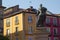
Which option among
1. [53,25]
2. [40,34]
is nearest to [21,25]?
[53,25]

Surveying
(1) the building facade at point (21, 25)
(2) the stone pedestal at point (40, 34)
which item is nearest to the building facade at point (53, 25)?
(1) the building facade at point (21, 25)

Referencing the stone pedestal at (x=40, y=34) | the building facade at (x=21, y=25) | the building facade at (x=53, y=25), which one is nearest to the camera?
the stone pedestal at (x=40, y=34)

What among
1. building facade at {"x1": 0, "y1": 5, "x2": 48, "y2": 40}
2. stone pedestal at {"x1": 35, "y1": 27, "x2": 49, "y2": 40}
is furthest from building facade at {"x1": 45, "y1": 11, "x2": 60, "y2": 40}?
stone pedestal at {"x1": 35, "y1": 27, "x2": 49, "y2": 40}

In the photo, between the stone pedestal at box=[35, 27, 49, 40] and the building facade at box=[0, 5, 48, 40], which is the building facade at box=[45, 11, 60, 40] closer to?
the building facade at box=[0, 5, 48, 40]

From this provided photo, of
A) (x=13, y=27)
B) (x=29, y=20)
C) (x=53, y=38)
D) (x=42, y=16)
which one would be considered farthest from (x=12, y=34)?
(x=42, y=16)

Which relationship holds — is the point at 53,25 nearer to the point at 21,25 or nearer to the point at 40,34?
the point at 21,25

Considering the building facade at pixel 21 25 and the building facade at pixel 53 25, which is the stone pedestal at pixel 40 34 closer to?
the building facade at pixel 21 25

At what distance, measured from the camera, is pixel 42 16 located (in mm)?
22453

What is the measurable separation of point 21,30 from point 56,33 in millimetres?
13902

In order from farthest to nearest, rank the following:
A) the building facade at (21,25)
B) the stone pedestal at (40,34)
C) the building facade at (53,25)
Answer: the building facade at (53,25) < the building facade at (21,25) < the stone pedestal at (40,34)

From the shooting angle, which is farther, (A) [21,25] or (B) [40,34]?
(A) [21,25]

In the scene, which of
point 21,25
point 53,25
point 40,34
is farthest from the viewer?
point 53,25

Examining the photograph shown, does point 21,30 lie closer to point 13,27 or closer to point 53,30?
point 13,27

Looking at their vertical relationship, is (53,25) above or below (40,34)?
below
